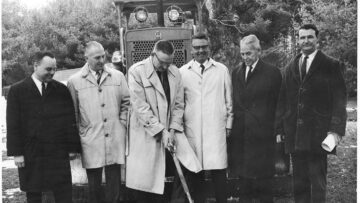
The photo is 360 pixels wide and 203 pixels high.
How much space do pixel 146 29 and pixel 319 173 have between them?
2.56m

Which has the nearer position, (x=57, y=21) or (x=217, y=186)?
(x=217, y=186)

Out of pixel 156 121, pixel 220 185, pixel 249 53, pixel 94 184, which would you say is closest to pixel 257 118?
pixel 249 53

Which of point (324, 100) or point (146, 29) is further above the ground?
point (146, 29)

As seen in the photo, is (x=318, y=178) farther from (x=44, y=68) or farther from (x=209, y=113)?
(x=44, y=68)

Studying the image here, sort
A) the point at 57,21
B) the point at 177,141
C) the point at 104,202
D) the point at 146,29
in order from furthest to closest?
the point at 57,21 → the point at 146,29 → the point at 104,202 → the point at 177,141

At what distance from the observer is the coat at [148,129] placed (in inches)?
135

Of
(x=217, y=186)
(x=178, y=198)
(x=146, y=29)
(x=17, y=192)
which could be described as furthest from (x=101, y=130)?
(x=17, y=192)

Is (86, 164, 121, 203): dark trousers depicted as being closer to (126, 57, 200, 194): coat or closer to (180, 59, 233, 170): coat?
(126, 57, 200, 194): coat

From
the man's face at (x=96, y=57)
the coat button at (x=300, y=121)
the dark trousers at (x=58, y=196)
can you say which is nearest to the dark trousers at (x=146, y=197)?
the dark trousers at (x=58, y=196)

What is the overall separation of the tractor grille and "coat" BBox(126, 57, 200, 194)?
3.84 ft

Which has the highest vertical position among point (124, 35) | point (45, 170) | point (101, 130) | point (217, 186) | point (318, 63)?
point (124, 35)

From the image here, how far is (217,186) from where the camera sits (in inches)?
141

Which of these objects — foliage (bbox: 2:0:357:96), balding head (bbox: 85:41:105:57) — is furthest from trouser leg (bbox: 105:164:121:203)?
foliage (bbox: 2:0:357:96)

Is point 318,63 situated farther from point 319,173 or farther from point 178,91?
point 178,91
